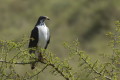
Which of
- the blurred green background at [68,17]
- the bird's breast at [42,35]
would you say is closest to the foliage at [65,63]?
the bird's breast at [42,35]

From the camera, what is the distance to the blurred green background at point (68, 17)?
1925 centimetres

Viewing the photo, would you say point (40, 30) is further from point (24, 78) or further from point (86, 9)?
point (86, 9)

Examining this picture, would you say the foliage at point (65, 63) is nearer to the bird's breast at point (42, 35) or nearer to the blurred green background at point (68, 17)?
the bird's breast at point (42, 35)

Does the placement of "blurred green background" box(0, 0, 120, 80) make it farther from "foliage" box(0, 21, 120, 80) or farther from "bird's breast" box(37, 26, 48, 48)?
"foliage" box(0, 21, 120, 80)

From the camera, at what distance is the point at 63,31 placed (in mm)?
20000

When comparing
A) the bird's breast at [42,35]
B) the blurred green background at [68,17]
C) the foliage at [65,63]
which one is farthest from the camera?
the blurred green background at [68,17]

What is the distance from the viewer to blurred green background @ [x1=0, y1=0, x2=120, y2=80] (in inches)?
758

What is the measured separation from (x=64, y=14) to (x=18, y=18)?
98.9 inches

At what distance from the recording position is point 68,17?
21891 millimetres

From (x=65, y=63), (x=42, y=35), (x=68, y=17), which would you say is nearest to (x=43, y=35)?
(x=42, y=35)

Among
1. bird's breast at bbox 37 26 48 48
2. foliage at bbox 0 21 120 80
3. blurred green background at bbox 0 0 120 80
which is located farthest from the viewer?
blurred green background at bbox 0 0 120 80

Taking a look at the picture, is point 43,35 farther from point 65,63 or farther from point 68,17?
point 68,17

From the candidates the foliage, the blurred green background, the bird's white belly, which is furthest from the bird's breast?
the blurred green background

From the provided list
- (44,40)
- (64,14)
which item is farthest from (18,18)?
(44,40)
